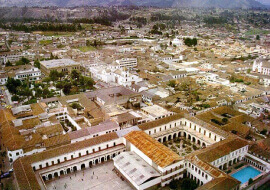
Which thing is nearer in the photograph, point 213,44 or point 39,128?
point 39,128

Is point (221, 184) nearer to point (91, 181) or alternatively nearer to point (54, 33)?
point (91, 181)

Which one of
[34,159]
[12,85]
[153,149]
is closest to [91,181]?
[34,159]

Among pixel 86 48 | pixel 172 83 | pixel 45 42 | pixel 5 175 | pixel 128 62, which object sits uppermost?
pixel 45 42

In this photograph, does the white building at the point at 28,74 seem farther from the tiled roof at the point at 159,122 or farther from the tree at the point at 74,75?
the tiled roof at the point at 159,122

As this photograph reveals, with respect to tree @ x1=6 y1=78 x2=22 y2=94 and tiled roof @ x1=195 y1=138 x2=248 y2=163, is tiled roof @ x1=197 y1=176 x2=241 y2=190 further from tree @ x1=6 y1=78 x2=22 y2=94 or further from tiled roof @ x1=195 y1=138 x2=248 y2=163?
tree @ x1=6 y1=78 x2=22 y2=94

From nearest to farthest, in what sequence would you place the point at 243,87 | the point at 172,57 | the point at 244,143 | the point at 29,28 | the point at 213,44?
the point at 244,143
the point at 243,87
the point at 172,57
the point at 213,44
the point at 29,28

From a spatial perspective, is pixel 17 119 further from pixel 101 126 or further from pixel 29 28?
pixel 29 28

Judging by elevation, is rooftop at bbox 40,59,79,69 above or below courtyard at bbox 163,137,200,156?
above

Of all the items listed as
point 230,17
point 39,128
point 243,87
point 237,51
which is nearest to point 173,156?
point 39,128

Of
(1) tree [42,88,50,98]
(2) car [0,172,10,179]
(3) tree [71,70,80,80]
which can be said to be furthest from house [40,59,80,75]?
(2) car [0,172,10,179]
